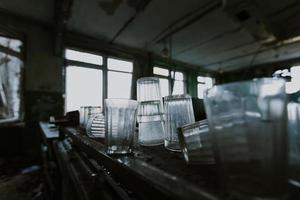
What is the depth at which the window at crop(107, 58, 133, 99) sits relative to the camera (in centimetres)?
513

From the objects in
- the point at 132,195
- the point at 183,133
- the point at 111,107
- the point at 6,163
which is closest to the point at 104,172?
the point at 132,195

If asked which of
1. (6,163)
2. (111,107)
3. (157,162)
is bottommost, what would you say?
(6,163)

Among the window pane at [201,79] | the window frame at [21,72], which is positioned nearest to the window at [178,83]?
the window pane at [201,79]

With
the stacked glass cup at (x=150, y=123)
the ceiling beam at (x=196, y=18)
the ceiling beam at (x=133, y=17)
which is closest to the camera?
the stacked glass cup at (x=150, y=123)

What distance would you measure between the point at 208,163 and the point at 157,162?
0.39 ft

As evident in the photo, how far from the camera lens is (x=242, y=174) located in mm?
278

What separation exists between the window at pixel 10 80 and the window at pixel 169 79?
11.8 feet

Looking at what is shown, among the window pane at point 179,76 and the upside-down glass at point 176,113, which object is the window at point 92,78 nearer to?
the window pane at point 179,76

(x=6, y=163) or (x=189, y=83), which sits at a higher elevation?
(x=189, y=83)

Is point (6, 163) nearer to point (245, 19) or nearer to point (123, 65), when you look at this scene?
point (123, 65)

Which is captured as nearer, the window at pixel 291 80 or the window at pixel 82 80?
the window at pixel 291 80

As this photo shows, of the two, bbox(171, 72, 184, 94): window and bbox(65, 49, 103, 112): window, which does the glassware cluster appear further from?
bbox(171, 72, 184, 94): window

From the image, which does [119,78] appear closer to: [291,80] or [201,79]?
[201,79]

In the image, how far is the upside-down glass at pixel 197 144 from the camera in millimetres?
455
